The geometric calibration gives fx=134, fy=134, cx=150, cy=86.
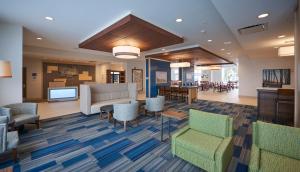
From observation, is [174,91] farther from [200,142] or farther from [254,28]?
[200,142]

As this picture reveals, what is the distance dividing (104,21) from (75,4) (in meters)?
0.86

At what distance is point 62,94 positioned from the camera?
26.6ft

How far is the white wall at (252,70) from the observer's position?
8.63 meters

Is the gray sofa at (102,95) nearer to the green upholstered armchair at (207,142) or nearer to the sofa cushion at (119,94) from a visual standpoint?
the sofa cushion at (119,94)

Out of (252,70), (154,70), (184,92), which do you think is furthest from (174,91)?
(252,70)

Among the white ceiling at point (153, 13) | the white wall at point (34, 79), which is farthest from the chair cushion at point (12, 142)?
the white wall at point (34, 79)

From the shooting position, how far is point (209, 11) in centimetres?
298

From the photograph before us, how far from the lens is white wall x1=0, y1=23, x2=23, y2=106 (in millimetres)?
3510

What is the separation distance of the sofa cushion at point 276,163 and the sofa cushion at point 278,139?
8cm

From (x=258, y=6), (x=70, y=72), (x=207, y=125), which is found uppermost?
(x=258, y=6)

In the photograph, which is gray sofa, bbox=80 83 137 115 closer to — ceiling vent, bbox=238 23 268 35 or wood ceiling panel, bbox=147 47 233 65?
wood ceiling panel, bbox=147 47 233 65

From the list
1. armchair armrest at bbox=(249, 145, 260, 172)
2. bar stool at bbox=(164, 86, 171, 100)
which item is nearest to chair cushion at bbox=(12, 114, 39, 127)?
armchair armrest at bbox=(249, 145, 260, 172)

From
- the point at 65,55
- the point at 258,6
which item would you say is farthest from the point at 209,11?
the point at 65,55

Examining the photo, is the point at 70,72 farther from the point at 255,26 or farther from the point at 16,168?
the point at 255,26
